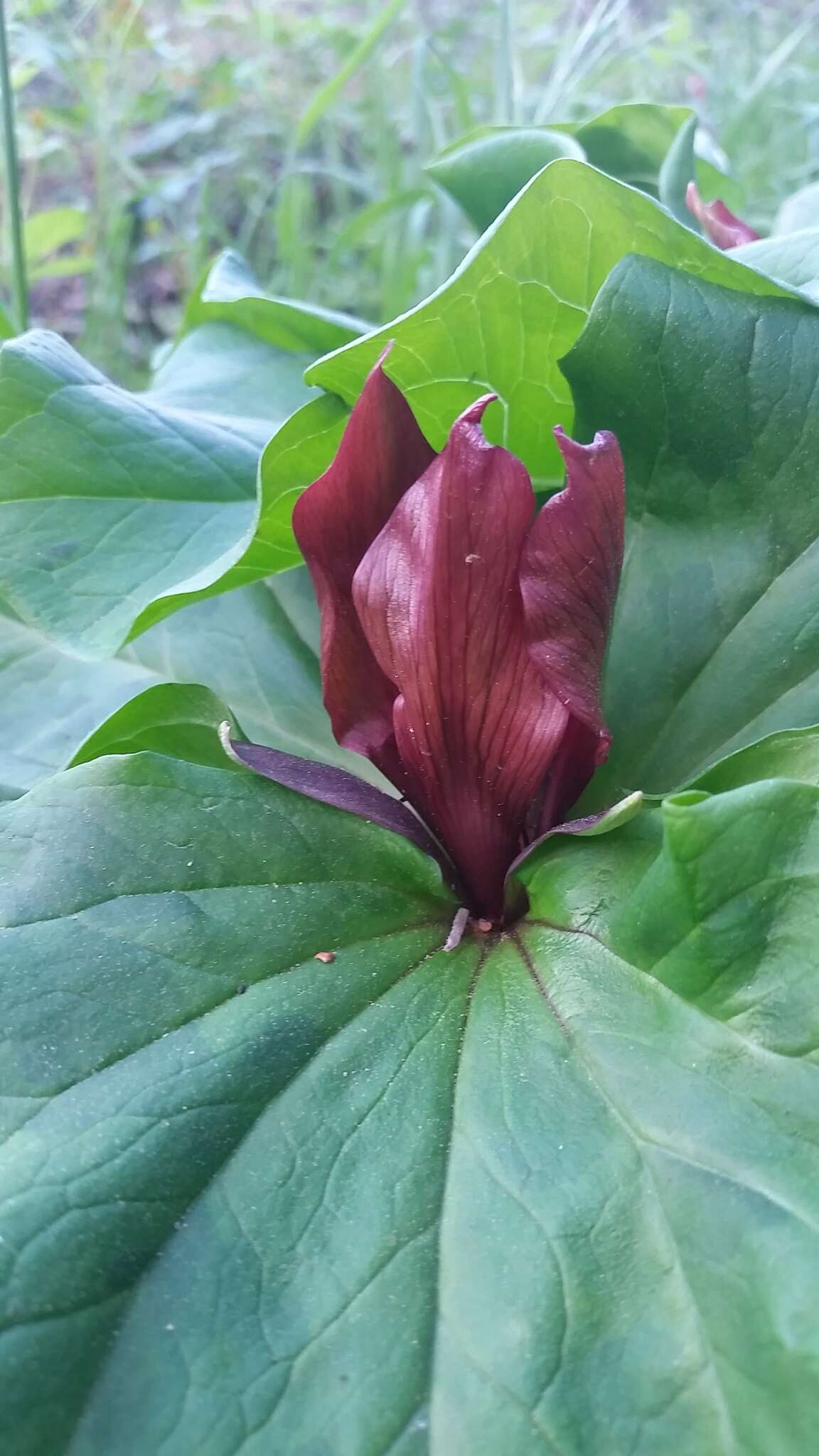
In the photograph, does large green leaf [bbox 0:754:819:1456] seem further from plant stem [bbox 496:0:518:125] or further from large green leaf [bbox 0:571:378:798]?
plant stem [bbox 496:0:518:125]

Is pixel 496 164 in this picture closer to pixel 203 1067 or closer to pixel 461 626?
pixel 461 626

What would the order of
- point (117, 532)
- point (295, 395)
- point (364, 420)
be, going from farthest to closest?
point (295, 395) → point (117, 532) → point (364, 420)

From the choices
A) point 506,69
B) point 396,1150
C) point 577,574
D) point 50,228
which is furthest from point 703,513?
point 50,228

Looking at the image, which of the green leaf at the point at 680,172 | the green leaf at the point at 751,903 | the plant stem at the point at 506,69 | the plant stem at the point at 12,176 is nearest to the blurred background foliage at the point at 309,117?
the plant stem at the point at 506,69

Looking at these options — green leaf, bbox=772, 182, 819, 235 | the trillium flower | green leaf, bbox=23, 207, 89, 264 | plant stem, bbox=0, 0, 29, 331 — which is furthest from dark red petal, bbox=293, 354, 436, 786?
green leaf, bbox=23, 207, 89, 264

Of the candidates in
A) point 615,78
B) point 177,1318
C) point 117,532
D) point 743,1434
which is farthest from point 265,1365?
point 615,78

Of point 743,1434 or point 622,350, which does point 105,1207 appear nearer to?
point 743,1434
